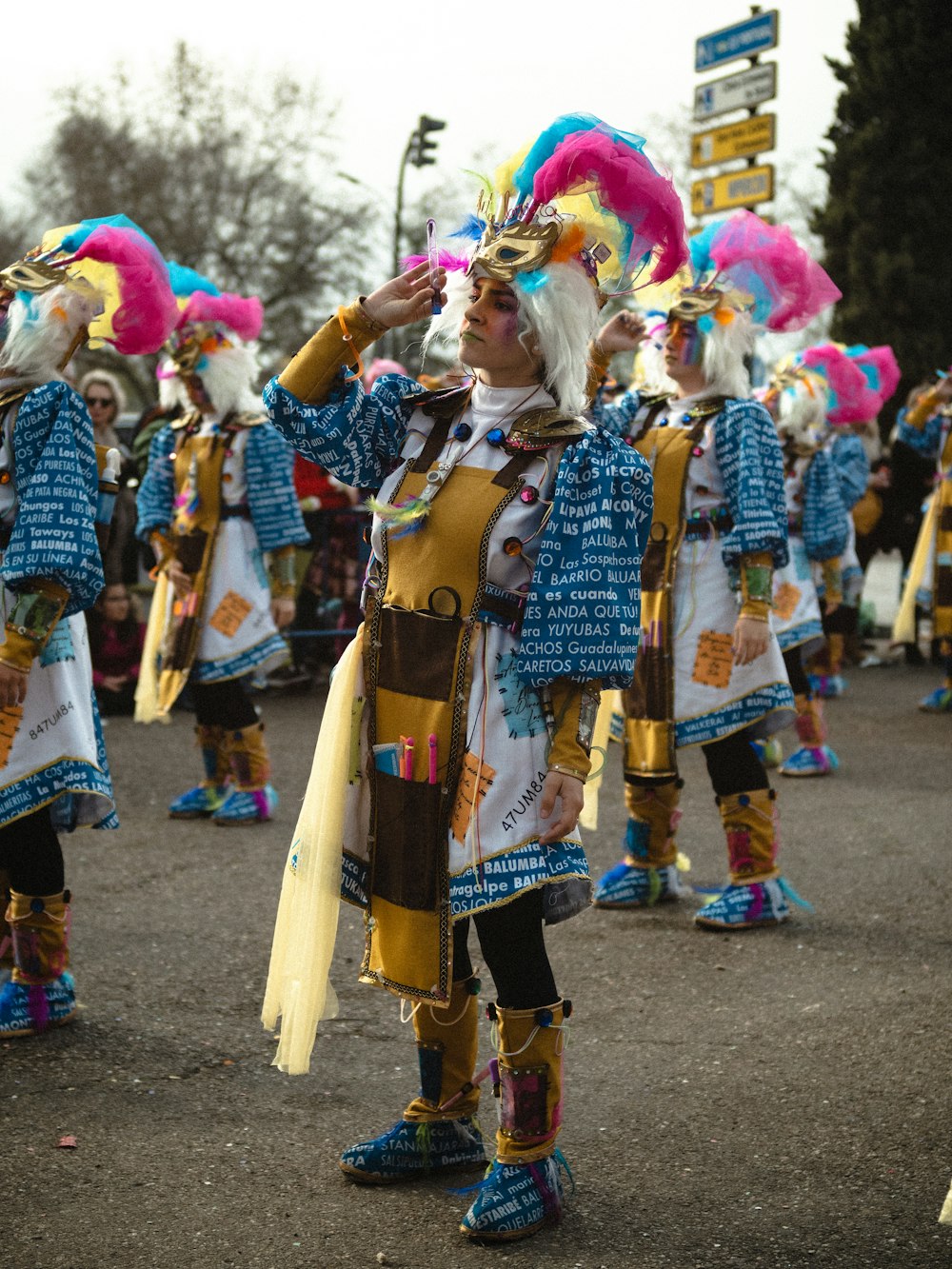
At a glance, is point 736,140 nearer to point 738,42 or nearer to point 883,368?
point 738,42

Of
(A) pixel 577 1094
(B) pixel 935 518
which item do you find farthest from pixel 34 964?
(B) pixel 935 518

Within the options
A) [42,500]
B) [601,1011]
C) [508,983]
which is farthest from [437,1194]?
[42,500]

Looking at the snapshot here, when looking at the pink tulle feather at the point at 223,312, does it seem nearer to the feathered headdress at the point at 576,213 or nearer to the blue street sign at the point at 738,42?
the feathered headdress at the point at 576,213

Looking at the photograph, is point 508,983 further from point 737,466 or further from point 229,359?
point 229,359

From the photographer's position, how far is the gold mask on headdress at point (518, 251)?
2.88 m

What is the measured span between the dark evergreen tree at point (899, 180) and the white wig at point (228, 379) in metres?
13.0

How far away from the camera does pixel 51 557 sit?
11.7ft

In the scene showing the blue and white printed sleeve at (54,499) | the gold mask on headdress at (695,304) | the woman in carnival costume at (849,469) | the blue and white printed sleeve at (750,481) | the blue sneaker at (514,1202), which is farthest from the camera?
the woman in carnival costume at (849,469)

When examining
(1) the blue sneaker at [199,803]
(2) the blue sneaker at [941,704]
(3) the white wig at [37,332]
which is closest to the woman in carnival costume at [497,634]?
(3) the white wig at [37,332]

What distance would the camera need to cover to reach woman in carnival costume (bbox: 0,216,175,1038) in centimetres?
362

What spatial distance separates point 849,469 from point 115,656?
15.8 ft

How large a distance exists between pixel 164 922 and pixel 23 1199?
2.05m

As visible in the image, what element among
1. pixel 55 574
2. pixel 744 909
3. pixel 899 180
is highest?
pixel 899 180

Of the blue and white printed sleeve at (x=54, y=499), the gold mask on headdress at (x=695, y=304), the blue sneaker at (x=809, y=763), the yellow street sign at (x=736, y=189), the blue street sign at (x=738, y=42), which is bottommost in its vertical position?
the blue sneaker at (x=809, y=763)
